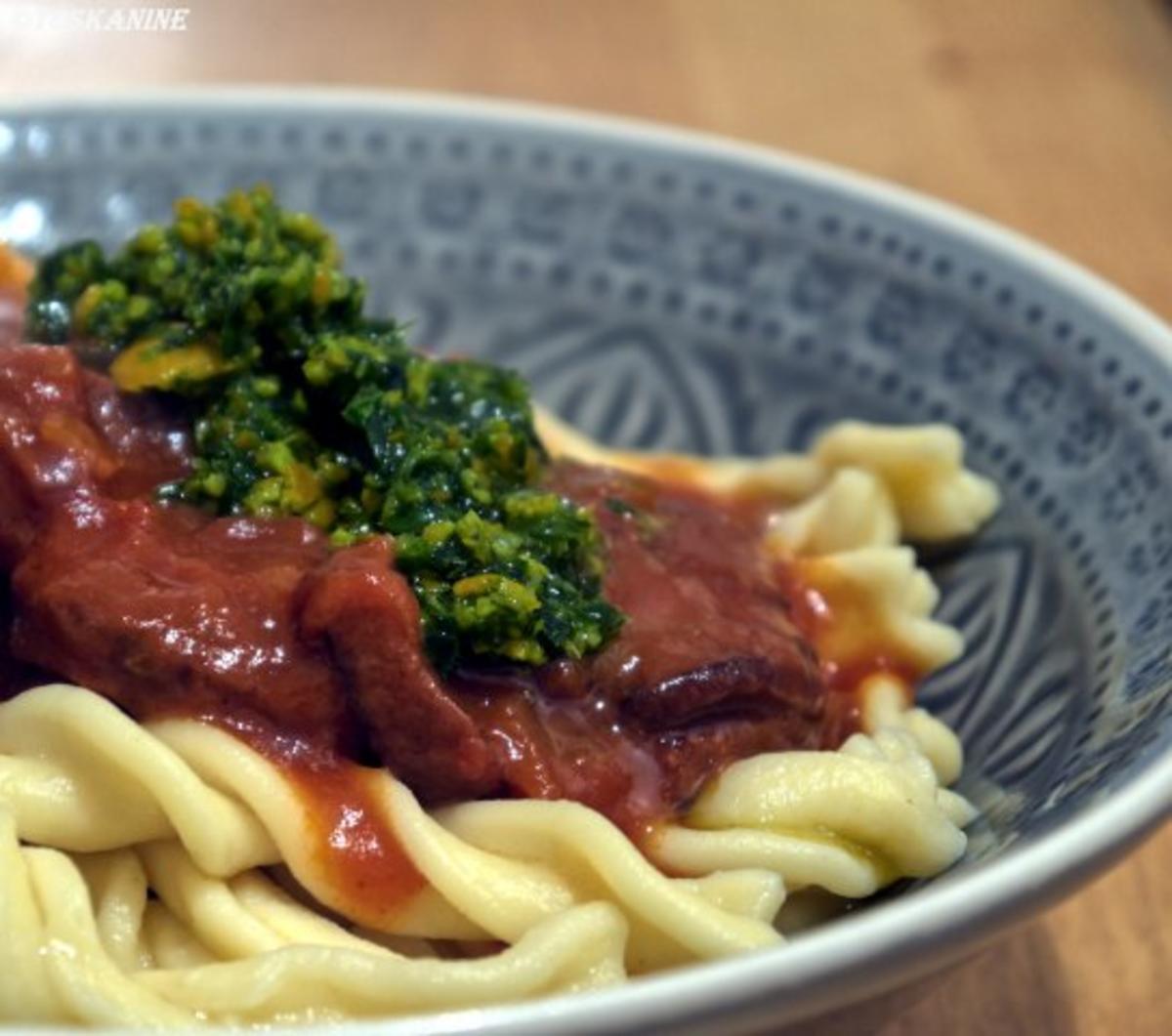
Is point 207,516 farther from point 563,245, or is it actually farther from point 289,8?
point 289,8

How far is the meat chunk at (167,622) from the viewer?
7.74ft

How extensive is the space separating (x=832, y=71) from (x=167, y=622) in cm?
484

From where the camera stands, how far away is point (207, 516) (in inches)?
102

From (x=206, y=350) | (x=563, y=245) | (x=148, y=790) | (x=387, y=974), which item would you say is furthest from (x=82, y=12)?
(x=387, y=974)

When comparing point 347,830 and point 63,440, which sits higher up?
point 63,440

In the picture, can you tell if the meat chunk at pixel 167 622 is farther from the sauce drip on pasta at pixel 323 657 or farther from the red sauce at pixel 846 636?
the red sauce at pixel 846 636

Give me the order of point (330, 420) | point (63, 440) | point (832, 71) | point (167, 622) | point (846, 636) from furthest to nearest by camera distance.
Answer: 1. point (832, 71)
2. point (846, 636)
3. point (330, 420)
4. point (63, 440)
5. point (167, 622)

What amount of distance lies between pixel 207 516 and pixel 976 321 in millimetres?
1820

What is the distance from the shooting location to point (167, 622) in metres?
2.35

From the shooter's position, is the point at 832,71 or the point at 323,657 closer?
the point at 323,657

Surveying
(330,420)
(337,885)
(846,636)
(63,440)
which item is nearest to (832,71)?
(846,636)

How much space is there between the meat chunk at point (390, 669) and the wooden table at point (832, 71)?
330 cm

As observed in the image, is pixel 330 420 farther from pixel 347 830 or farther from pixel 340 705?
pixel 347 830

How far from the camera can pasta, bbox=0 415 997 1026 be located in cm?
218
